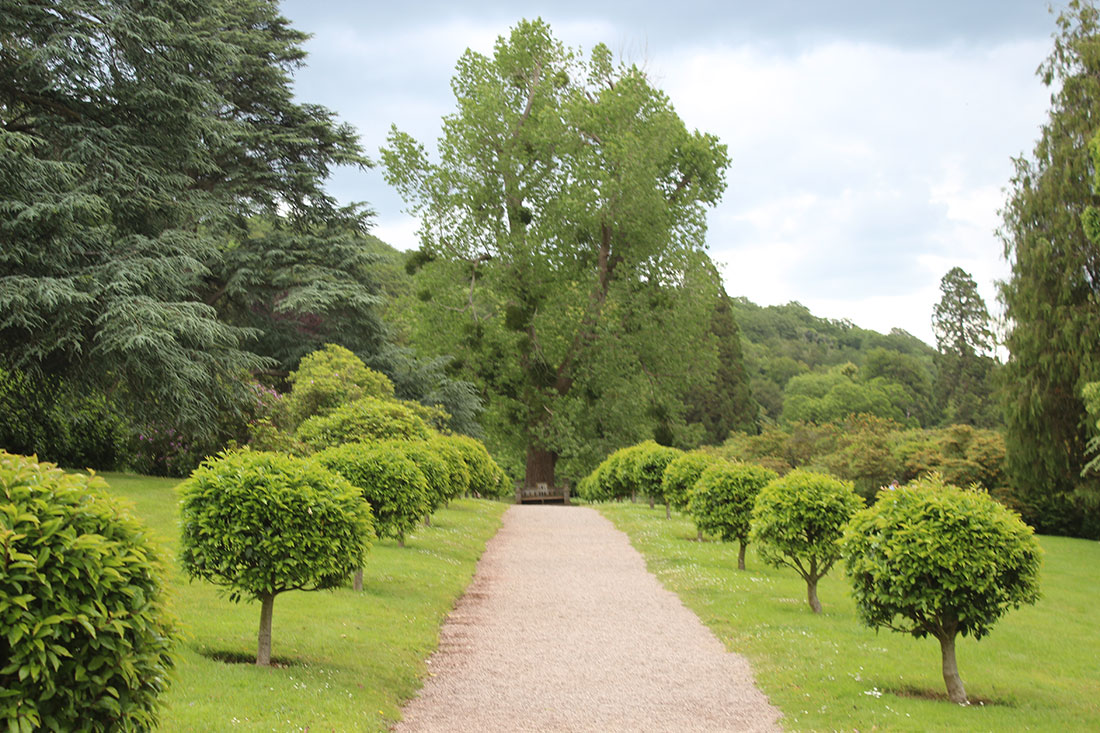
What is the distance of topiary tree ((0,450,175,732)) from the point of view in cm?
310

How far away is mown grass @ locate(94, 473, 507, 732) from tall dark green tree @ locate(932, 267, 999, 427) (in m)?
48.4

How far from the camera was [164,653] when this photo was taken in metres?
3.66

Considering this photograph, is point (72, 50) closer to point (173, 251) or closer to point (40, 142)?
point (40, 142)

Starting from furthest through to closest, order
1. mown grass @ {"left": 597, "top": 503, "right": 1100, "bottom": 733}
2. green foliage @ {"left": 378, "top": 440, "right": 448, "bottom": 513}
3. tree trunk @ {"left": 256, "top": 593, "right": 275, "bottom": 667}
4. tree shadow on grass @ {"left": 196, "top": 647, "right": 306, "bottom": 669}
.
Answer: green foliage @ {"left": 378, "top": 440, "right": 448, "bottom": 513} < tree shadow on grass @ {"left": 196, "top": 647, "right": 306, "bottom": 669} < tree trunk @ {"left": 256, "top": 593, "right": 275, "bottom": 667} < mown grass @ {"left": 597, "top": 503, "right": 1100, "bottom": 733}

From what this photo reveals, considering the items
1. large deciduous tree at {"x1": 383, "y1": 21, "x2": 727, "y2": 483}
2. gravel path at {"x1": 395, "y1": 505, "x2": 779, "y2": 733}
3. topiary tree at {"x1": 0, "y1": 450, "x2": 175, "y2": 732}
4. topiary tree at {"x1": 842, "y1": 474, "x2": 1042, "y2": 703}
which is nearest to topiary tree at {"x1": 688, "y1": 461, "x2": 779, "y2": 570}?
gravel path at {"x1": 395, "y1": 505, "x2": 779, "y2": 733}

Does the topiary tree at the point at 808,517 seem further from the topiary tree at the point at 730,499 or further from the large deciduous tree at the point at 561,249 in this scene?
the large deciduous tree at the point at 561,249

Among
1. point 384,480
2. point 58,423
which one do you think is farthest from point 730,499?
point 58,423

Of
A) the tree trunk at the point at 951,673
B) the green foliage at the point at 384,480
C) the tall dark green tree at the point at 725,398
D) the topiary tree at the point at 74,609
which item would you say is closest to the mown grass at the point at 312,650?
the topiary tree at the point at 74,609

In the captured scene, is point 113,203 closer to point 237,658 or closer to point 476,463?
point 476,463

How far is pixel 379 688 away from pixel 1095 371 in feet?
65.7

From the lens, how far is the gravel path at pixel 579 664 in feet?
20.9

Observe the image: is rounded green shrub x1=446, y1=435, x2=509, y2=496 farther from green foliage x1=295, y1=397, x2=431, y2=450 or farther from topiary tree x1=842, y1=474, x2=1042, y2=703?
topiary tree x1=842, y1=474, x2=1042, y2=703

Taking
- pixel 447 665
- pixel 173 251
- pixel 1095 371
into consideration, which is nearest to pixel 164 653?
pixel 447 665

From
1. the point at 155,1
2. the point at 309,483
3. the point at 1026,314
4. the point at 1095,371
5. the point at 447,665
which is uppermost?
the point at 155,1
